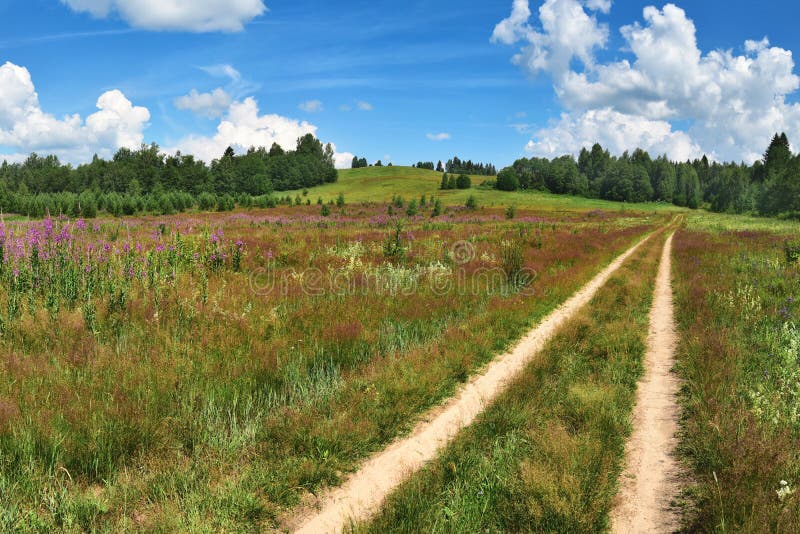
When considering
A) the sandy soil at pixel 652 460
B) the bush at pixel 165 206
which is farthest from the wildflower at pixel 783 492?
the bush at pixel 165 206

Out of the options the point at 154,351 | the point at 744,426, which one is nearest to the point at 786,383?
the point at 744,426

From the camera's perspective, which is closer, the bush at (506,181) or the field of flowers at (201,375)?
the field of flowers at (201,375)

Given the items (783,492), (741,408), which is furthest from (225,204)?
(783,492)

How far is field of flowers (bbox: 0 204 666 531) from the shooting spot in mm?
3432

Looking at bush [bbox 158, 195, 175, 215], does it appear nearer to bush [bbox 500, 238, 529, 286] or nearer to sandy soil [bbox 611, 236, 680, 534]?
bush [bbox 500, 238, 529, 286]

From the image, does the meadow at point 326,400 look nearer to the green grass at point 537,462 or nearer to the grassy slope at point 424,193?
the green grass at point 537,462

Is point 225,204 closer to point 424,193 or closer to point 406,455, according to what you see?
point 424,193

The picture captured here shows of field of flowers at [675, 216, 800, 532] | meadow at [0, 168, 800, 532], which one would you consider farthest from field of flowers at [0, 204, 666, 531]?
field of flowers at [675, 216, 800, 532]

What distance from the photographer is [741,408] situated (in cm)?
482

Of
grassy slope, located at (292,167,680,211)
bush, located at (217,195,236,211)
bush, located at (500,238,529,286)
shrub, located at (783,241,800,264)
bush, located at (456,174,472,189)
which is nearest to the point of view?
bush, located at (500,238,529,286)

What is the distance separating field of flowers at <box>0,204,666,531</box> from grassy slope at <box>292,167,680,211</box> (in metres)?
72.7

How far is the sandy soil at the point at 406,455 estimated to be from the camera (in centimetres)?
336

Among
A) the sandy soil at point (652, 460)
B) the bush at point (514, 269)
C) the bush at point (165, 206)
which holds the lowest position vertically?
the sandy soil at point (652, 460)

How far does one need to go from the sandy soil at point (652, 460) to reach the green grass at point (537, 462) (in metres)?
0.13
